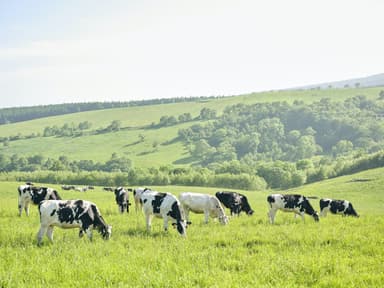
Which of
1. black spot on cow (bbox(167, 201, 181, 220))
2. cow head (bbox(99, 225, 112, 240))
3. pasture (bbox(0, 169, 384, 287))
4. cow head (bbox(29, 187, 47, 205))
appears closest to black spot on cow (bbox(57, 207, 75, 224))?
pasture (bbox(0, 169, 384, 287))

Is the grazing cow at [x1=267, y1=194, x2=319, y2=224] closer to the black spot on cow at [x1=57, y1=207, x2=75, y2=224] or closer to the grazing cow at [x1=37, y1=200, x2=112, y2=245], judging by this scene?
the grazing cow at [x1=37, y1=200, x2=112, y2=245]

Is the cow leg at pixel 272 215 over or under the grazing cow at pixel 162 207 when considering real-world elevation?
under

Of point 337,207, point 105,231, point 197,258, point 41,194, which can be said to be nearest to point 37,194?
point 41,194

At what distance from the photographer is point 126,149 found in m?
156

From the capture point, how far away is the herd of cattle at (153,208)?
48.2ft

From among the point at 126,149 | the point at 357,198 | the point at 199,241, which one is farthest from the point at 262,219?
the point at 126,149

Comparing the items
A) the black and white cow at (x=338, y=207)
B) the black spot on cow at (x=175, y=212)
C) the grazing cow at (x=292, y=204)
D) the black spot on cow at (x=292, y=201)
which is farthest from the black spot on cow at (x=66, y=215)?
the black and white cow at (x=338, y=207)

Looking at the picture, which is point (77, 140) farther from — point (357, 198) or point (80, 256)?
point (80, 256)

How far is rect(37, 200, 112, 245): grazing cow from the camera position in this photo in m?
14.5

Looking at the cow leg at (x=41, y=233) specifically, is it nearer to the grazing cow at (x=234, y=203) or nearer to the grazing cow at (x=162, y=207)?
the grazing cow at (x=162, y=207)

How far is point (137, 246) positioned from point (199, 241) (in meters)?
2.30

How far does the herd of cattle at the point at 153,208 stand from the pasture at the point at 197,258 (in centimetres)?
51

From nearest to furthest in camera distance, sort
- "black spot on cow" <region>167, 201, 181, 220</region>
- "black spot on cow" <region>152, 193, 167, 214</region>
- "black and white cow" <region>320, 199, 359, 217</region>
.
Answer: "black spot on cow" <region>167, 201, 181, 220</region>
"black spot on cow" <region>152, 193, 167, 214</region>
"black and white cow" <region>320, 199, 359, 217</region>

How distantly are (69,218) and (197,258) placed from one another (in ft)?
18.3
